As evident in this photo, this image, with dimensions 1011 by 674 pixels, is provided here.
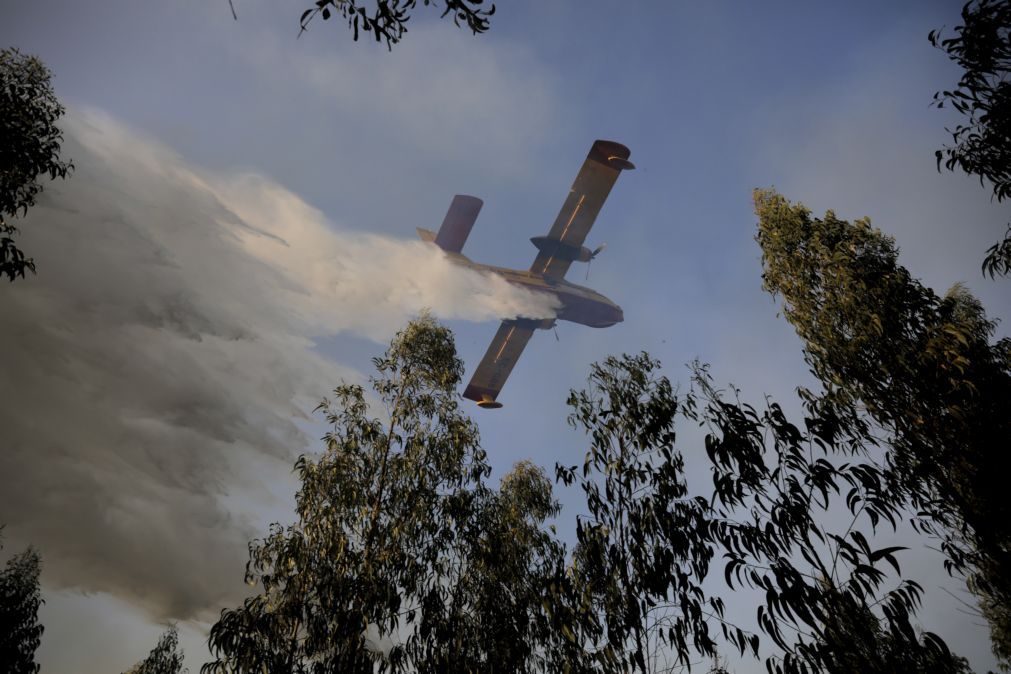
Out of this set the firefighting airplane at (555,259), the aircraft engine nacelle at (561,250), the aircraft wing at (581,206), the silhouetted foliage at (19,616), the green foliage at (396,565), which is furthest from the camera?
the aircraft engine nacelle at (561,250)

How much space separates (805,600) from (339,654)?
5.56m

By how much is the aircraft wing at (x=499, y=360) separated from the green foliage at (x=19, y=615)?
57.2 ft

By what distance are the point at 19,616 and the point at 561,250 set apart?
24686 mm

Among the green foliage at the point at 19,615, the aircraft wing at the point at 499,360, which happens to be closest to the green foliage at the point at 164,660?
the green foliage at the point at 19,615

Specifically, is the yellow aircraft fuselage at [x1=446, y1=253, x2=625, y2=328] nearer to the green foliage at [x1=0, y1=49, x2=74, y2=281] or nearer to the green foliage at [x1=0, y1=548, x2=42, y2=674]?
the green foliage at [x1=0, y1=49, x2=74, y2=281]

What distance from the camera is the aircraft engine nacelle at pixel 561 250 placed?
2128 centimetres

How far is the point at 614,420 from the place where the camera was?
6.56 metres

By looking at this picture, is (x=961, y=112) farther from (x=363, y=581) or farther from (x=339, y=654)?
(x=339, y=654)

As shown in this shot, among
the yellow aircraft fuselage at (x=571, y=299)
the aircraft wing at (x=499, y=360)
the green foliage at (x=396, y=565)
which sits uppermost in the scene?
the yellow aircraft fuselage at (x=571, y=299)

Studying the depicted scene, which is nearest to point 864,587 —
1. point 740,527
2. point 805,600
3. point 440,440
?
point 805,600

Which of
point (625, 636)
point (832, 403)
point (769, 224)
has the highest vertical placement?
point (769, 224)

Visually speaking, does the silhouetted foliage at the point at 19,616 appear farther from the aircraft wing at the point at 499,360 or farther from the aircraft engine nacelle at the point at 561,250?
the aircraft engine nacelle at the point at 561,250

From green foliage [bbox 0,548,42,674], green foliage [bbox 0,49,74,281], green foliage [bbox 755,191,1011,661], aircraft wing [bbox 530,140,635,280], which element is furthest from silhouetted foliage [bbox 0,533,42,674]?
green foliage [bbox 755,191,1011,661]

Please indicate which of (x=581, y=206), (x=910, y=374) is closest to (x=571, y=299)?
(x=581, y=206)
